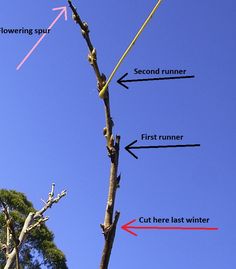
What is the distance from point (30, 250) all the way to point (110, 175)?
26.2 m

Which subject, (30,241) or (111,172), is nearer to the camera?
(111,172)

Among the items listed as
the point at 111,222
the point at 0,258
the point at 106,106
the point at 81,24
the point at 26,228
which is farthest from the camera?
the point at 0,258

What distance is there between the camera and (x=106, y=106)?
184 centimetres

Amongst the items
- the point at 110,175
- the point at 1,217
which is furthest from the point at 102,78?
the point at 1,217

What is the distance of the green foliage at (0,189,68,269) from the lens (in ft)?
82.4

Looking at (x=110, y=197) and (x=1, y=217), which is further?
(x=1, y=217)

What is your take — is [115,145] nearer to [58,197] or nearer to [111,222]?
[111,222]

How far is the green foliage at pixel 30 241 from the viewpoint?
82.4ft

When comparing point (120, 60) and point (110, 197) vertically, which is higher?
point (120, 60)

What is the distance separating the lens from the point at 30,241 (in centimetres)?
2672

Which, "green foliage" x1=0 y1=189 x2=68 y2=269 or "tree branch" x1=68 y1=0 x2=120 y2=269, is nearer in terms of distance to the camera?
"tree branch" x1=68 y1=0 x2=120 y2=269

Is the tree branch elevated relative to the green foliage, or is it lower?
lower

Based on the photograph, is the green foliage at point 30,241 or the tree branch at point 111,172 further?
the green foliage at point 30,241

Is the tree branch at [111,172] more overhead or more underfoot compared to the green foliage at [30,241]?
more underfoot
